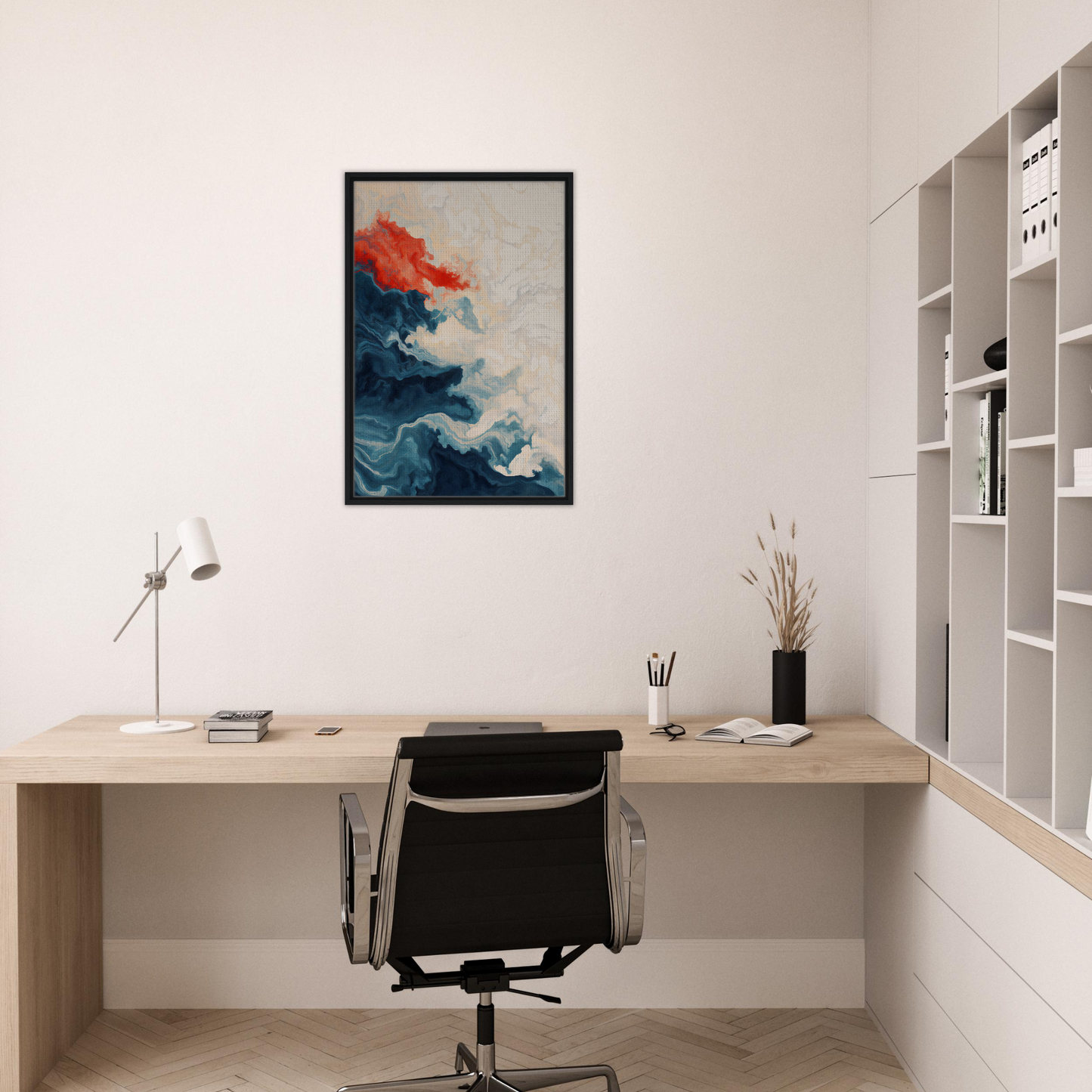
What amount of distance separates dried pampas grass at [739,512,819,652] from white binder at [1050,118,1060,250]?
3.75 feet

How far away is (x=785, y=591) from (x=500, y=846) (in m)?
1.21

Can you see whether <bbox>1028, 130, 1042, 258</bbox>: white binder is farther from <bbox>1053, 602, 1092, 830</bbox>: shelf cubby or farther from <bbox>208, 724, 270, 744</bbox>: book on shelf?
<bbox>208, 724, 270, 744</bbox>: book on shelf

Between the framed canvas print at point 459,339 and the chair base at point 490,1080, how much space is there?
4.79 ft

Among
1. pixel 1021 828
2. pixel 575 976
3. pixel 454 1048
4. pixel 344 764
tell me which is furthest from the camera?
pixel 575 976

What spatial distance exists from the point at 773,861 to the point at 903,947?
1.49 feet

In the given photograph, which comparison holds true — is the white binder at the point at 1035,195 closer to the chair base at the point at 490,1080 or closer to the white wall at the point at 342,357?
the white wall at the point at 342,357

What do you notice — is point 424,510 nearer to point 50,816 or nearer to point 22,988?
point 50,816

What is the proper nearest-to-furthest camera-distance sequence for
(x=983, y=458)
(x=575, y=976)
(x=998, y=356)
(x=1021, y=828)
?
1. (x=1021, y=828)
2. (x=998, y=356)
3. (x=983, y=458)
4. (x=575, y=976)

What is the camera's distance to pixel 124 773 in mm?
2377

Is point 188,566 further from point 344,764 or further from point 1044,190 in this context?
point 1044,190

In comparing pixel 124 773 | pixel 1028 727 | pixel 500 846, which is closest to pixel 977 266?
pixel 1028 727

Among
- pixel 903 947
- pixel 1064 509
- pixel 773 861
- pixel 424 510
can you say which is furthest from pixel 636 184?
pixel 903 947

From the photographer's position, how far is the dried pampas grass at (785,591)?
2762mm

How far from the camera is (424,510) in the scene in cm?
290
